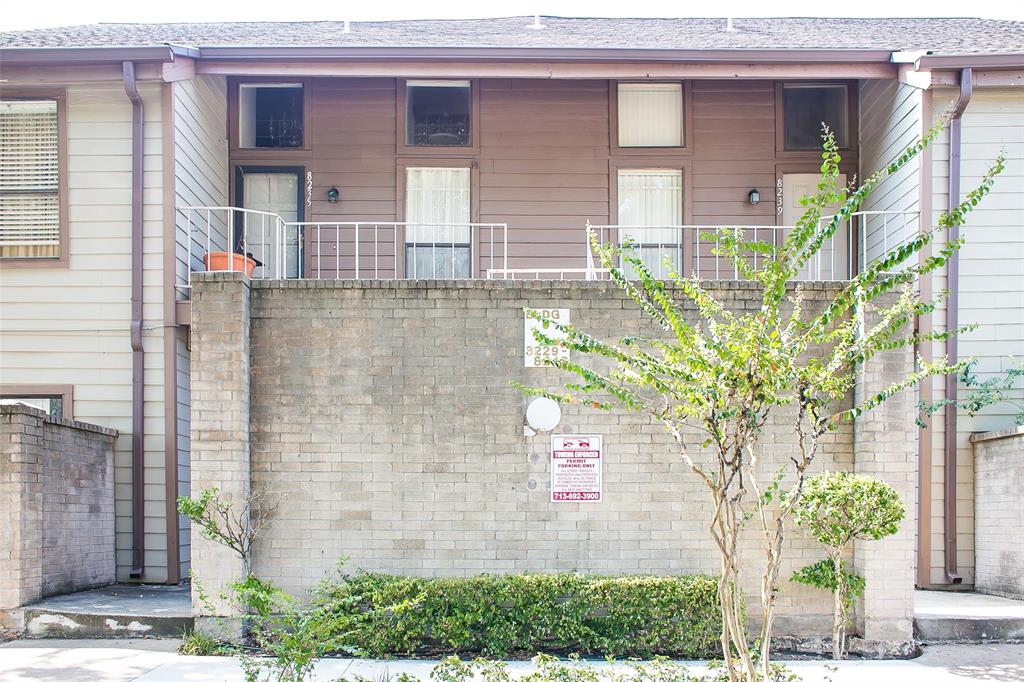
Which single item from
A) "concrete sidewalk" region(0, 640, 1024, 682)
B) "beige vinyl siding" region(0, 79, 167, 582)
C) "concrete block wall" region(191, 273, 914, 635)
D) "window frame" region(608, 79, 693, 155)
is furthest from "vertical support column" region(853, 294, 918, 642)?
"beige vinyl siding" region(0, 79, 167, 582)

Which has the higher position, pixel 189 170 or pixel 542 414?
pixel 189 170

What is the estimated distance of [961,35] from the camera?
12.5m

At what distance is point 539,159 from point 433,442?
5.06 meters

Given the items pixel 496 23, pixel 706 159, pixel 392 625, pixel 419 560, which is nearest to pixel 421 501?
pixel 419 560

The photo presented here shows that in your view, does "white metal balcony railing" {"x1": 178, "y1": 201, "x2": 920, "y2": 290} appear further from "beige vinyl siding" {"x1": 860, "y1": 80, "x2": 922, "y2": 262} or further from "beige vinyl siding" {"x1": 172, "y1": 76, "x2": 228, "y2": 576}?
"beige vinyl siding" {"x1": 172, "y1": 76, "x2": 228, "y2": 576}

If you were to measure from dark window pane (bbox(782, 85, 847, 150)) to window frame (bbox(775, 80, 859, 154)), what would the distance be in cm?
6

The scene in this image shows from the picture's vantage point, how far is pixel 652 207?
12.7m

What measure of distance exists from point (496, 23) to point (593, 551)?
8.68 m

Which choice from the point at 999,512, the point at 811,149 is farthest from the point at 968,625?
the point at 811,149

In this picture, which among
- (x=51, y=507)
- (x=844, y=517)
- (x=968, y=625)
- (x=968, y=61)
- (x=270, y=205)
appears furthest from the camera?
(x=270, y=205)

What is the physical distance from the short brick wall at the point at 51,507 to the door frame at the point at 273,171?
11.2 ft

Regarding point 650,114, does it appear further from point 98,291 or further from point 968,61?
point 98,291

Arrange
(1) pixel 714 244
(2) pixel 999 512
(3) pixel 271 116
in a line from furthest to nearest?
(3) pixel 271 116 → (1) pixel 714 244 → (2) pixel 999 512

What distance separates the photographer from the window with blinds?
36.1ft
